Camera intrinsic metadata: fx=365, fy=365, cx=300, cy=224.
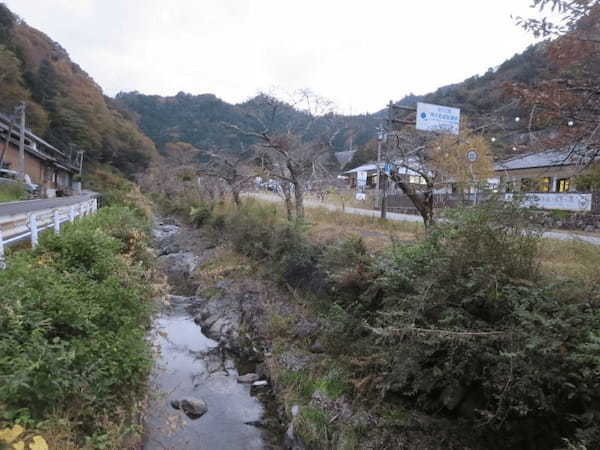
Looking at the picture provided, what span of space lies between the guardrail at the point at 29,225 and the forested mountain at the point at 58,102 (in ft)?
118

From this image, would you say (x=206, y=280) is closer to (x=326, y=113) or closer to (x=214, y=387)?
(x=214, y=387)

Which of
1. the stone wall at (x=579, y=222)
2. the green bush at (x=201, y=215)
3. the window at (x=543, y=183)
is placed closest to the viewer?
the window at (x=543, y=183)

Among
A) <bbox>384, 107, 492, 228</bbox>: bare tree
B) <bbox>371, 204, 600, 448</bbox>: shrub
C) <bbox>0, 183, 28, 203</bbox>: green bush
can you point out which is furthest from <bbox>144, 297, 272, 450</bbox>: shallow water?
<bbox>0, 183, 28, 203</bbox>: green bush

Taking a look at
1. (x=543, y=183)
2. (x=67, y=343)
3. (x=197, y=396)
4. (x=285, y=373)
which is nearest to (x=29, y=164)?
(x=197, y=396)

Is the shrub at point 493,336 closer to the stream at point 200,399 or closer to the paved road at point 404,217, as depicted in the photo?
the paved road at point 404,217

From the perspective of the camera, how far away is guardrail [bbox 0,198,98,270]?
21.6ft

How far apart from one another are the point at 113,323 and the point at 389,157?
8463 millimetres

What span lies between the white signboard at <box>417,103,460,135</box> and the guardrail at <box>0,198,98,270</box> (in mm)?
12243

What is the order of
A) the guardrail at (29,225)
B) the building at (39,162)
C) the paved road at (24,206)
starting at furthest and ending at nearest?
1. the building at (39,162)
2. the paved road at (24,206)
3. the guardrail at (29,225)

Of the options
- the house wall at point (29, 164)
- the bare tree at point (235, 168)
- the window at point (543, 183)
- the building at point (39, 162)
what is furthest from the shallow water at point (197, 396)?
the house wall at point (29, 164)

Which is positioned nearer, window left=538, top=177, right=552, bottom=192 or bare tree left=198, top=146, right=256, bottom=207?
window left=538, top=177, right=552, bottom=192

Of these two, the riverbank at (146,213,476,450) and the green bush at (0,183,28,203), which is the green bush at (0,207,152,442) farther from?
the green bush at (0,183,28,203)

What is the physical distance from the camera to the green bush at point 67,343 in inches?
130

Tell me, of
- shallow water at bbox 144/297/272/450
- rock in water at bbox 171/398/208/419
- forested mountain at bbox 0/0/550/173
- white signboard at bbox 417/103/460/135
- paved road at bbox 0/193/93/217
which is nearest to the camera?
shallow water at bbox 144/297/272/450
